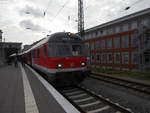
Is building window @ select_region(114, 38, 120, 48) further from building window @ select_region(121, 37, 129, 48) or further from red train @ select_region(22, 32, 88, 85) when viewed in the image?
red train @ select_region(22, 32, 88, 85)

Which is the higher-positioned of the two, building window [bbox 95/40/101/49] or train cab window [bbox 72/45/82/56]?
building window [bbox 95/40/101/49]

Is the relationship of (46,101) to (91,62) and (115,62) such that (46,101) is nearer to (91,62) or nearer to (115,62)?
(115,62)

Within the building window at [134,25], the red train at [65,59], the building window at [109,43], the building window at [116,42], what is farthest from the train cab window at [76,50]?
the building window at [109,43]

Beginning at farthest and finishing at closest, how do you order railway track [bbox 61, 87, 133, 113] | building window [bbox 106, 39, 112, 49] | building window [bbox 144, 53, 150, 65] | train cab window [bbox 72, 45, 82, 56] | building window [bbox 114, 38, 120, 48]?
building window [bbox 106, 39, 112, 49] < building window [bbox 114, 38, 120, 48] < building window [bbox 144, 53, 150, 65] < train cab window [bbox 72, 45, 82, 56] < railway track [bbox 61, 87, 133, 113]

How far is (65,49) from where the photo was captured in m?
9.95

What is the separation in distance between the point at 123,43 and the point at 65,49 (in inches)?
854

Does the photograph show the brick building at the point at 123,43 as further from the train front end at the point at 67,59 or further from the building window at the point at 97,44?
the train front end at the point at 67,59

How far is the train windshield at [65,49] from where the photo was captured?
9.68 metres

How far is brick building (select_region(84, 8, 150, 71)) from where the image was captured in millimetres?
24844

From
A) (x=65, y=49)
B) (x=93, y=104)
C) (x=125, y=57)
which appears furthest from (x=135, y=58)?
(x=93, y=104)

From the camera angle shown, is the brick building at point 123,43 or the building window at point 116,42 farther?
the building window at point 116,42

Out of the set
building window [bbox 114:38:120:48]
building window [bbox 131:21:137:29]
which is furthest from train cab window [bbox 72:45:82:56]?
building window [bbox 114:38:120:48]

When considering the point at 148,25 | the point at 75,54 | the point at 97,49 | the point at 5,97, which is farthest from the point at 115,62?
the point at 5,97

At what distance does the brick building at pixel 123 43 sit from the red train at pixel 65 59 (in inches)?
597
